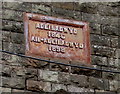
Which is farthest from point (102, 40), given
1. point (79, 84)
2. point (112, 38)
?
point (79, 84)

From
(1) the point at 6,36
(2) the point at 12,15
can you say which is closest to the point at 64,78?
(1) the point at 6,36

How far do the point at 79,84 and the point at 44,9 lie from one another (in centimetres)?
128

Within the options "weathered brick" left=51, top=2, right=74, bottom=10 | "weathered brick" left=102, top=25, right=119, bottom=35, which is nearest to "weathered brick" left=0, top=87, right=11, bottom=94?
"weathered brick" left=51, top=2, right=74, bottom=10

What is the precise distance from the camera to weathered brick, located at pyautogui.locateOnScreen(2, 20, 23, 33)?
9195mm

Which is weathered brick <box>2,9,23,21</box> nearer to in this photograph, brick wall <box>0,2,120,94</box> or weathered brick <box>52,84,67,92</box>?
brick wall <box>0,2,120,94</box>

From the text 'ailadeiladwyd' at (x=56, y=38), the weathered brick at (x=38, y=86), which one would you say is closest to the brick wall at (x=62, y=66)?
the weathered brick at (x=38, y=86)

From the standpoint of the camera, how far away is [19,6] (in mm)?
9422

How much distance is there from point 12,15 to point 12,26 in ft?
0.58

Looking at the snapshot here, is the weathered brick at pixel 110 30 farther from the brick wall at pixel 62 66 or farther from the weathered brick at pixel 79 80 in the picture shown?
the weathered brick at pixel 79 80

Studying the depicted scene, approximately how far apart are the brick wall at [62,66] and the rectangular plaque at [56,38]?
10 cm

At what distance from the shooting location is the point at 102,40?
9.86 meters

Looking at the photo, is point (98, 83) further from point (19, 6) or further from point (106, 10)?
point (19, 6)

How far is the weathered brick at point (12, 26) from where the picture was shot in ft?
30.2

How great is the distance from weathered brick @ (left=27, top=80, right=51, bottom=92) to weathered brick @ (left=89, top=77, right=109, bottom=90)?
0.72 metres
